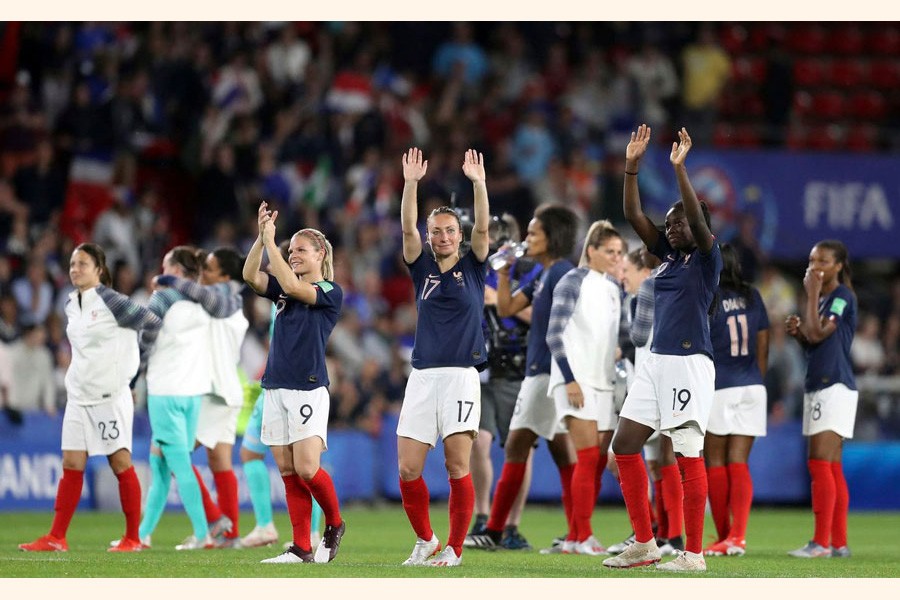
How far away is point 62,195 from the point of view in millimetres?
17703

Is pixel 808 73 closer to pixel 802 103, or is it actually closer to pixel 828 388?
pixel 802 103

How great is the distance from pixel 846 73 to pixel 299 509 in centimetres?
1675

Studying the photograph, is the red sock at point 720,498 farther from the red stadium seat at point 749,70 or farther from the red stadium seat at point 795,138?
the red stadium seat at point 749,70

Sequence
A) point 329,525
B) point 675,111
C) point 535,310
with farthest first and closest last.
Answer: point 675,111, point 535,310, point 329,525

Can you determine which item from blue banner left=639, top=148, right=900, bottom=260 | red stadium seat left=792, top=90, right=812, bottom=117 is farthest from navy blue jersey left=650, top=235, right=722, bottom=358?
red stadium seat left=792, top=90, right=812, bottom=117

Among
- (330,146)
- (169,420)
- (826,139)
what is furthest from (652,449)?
(826,139)

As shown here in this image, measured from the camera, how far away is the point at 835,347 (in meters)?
10.4

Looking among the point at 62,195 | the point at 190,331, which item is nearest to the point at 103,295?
the point at 190,331

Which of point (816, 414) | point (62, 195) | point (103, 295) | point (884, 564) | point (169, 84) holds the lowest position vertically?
point (884, 564)

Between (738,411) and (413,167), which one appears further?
(738,411)

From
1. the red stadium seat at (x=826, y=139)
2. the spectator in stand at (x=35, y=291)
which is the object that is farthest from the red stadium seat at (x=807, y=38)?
the spectator in stand at (x=35, y=291)

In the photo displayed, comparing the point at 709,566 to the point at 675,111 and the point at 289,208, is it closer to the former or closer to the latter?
the point at 289,208

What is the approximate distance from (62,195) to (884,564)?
11.6 metres

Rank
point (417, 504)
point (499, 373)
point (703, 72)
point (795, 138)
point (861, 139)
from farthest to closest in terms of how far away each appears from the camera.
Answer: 1. point (703, 72)
2. point (861, 139)
3. point (795, 138)
4. point (499, 373)
5. point (417, 504)
